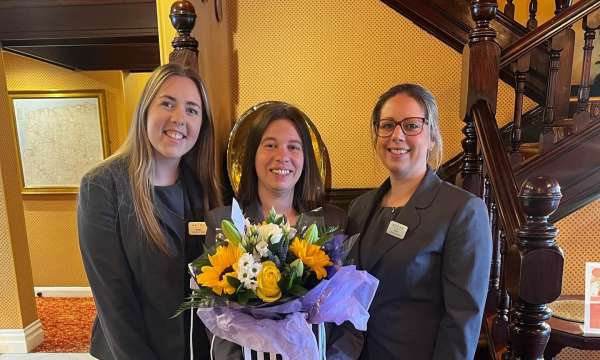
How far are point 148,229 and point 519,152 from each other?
186 cm

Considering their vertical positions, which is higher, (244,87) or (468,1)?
(468,1)

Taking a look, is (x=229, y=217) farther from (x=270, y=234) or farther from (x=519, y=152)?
(x=519, y=152)

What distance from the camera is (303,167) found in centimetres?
151

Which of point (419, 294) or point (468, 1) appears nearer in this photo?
point (419, 294)

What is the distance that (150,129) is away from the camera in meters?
1.41

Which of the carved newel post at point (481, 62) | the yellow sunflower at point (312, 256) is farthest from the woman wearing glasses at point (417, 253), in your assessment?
the carved newel post at point (481, 62)

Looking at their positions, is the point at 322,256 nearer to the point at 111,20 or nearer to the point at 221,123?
the point at 221,123

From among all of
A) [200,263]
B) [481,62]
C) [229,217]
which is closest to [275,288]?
[200,263]

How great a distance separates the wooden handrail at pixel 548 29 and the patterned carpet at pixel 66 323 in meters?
4.01

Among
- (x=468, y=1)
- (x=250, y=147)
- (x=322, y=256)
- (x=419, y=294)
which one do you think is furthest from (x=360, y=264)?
(x=468, y=1)

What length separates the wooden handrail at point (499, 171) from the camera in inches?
50.2

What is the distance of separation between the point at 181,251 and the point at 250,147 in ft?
1.43

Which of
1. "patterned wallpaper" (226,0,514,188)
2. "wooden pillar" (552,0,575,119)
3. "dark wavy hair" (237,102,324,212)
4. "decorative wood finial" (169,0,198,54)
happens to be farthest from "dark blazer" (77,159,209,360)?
"wooden pillar" (552,0,575,119)

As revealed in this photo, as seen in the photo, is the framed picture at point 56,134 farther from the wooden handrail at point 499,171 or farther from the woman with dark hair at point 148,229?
the wooden handrail at point 499,171
